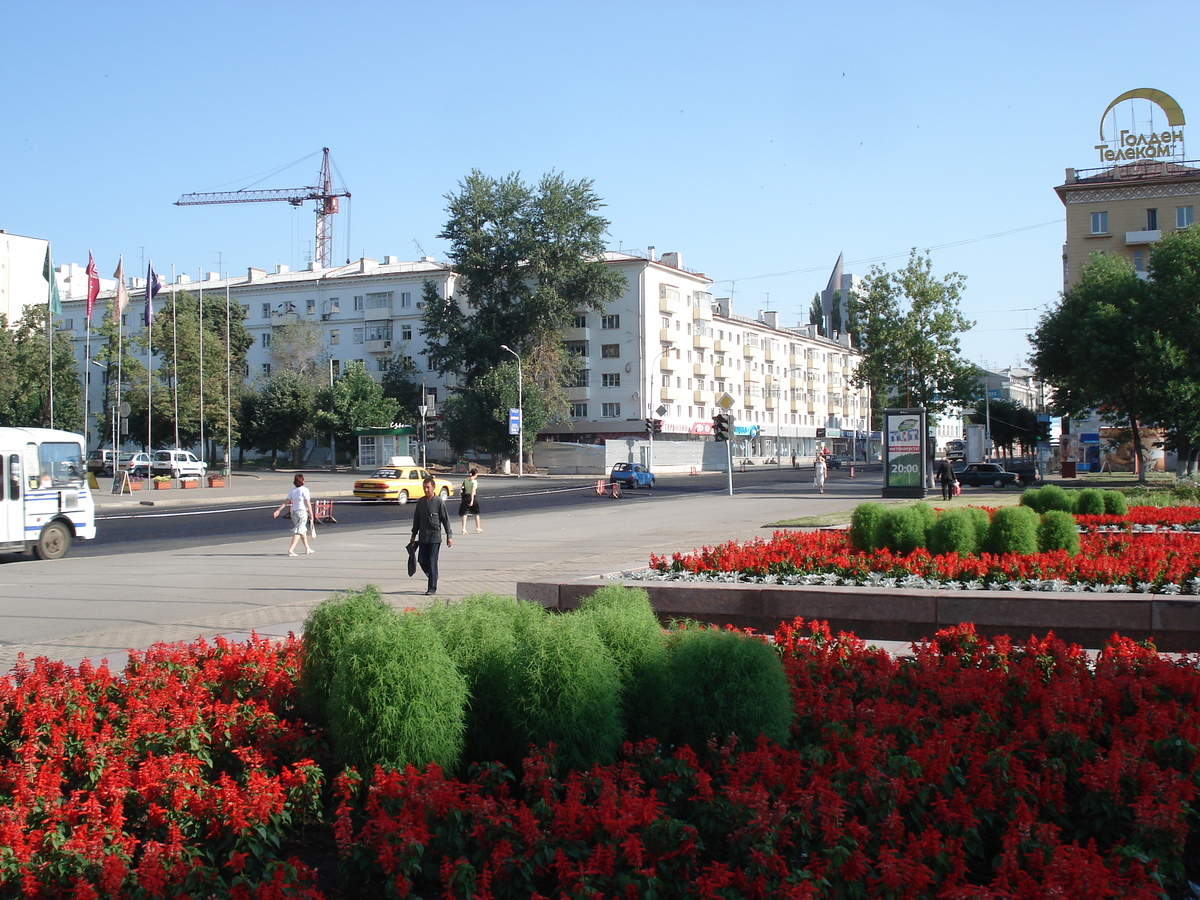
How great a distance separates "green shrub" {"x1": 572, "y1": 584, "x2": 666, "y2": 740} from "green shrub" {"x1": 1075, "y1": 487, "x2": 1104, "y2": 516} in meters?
14.1

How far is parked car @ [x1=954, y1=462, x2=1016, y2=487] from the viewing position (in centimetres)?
4700

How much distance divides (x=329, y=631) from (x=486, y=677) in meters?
0.81

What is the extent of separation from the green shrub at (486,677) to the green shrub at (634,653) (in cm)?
49

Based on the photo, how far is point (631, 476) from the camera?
50312mm

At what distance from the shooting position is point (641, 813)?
3.89 metres

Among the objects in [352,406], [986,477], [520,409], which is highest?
[352,406]

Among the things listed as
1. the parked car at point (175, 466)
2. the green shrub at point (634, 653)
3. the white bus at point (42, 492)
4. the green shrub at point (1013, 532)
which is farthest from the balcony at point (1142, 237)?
the green shrub at point (634, 653)

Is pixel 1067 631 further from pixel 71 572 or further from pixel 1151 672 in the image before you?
pixel 71 572

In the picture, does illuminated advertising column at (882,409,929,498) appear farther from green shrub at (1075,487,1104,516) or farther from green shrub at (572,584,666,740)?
green shrub at (572,584,666,740)

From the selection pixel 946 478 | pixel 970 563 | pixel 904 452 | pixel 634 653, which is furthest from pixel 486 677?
pixel 946 478

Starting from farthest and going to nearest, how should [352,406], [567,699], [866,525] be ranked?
1. [352,406]
2. [866,525]
3. [567,699]

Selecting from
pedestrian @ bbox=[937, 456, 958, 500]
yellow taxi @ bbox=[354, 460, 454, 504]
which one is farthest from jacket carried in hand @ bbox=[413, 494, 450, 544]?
yellow taxi @ bbox=[354, 460, 454, 504]

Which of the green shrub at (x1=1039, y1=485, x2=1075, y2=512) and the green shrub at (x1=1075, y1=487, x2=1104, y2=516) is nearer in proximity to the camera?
the green shrub at (x1=1039, y1=485, x2=1075, y2=512)

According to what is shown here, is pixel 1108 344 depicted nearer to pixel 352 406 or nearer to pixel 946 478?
pixel 946 478
